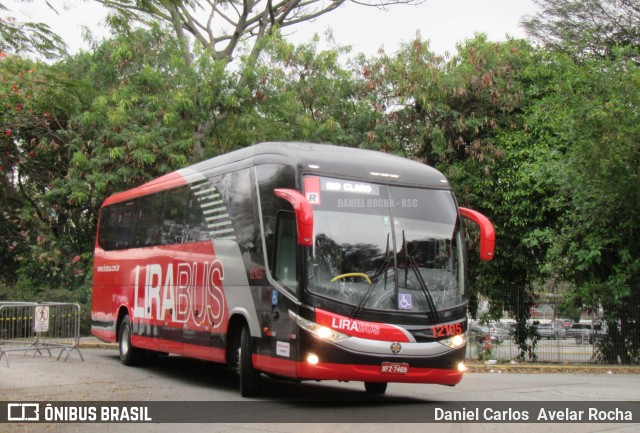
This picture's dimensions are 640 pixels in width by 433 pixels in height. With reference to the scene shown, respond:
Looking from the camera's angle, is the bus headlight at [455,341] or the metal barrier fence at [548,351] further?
the metal barrier fence at [548,351]

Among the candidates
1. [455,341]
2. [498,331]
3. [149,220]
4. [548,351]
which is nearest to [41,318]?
[149,220]

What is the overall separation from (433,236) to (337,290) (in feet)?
5.68

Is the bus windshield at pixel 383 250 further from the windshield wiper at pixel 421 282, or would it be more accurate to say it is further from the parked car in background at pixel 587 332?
the parked car in background at pixel 587 332

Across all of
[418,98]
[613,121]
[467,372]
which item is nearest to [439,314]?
[467,372]

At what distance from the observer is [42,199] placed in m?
Answer: 29.3

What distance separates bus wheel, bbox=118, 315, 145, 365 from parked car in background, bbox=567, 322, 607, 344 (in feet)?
34.3

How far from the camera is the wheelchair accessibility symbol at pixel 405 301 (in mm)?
11282

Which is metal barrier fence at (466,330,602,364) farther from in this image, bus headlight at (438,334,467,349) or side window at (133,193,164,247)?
bus headlight at (438,334,467,349)

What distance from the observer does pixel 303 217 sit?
419 inches

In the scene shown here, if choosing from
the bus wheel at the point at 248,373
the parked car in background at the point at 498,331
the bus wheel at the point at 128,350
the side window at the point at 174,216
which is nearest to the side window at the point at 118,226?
the bus wheel at the point at 128,350

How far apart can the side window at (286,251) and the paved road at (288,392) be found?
5.72 ft

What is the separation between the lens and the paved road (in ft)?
31.9

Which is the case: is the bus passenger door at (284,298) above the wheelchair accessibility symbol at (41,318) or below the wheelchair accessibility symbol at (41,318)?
above

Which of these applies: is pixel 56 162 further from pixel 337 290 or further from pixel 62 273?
pixel 337 290
